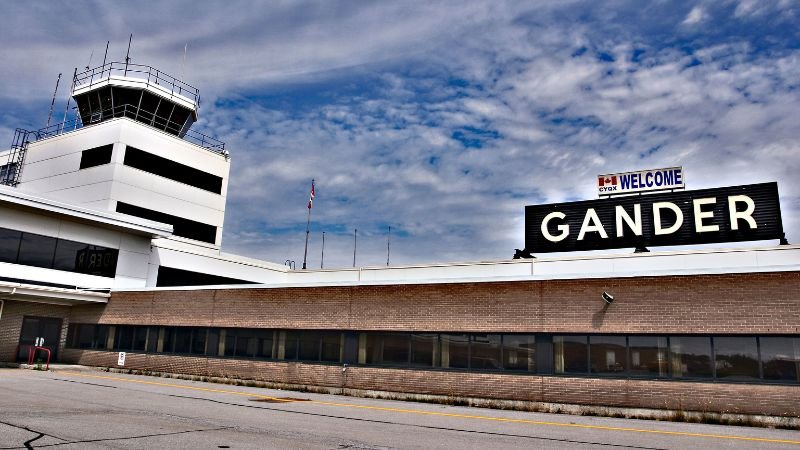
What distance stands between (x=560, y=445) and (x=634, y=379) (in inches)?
317

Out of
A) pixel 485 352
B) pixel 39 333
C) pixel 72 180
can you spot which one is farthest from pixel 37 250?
pixel 485 352

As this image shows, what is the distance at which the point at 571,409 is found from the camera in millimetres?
19875

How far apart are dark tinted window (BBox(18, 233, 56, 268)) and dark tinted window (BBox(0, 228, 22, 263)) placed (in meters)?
0.25

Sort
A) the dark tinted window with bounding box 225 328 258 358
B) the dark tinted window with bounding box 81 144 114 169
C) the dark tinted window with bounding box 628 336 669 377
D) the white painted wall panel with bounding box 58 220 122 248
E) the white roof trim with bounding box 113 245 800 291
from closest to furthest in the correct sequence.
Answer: the dark tinted window with bounding box 628 336 669 377
the white roof trim with bounding box 113 245 800 291
the dark tinted window with bounding box 225 328 258 358
the white painted wall panel with bounding box 58 220 122 248
the dark tinted window with bounding box 81 144 114 169

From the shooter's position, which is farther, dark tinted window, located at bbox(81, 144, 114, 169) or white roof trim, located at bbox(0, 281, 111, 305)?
dark tinted window, located at bbox(81, 144, 114, 169)

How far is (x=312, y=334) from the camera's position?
85.6 feet

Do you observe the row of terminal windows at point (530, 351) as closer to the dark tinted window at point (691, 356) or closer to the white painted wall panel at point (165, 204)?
the dark tinted window at point (691, 356)

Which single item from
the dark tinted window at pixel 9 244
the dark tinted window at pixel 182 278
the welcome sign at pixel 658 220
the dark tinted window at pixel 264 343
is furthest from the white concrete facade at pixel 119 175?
the welcome sign at pixel 658 220

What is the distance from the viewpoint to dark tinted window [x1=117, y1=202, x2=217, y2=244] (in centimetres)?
4284

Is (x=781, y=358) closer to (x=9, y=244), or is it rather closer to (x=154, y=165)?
(x=9, y=244)

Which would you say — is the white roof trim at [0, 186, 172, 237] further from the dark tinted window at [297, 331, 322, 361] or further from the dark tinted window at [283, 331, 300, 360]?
the dark tinted window at [297, 331, 322, 361]

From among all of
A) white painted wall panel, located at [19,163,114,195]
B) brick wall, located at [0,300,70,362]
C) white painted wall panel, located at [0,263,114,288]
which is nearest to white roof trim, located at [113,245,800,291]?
white painted wall panel, located at [0,263,114,288]

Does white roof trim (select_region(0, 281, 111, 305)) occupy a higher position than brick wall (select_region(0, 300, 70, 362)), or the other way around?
Result: white roof trim (select_region(0, 281, 111, 305))

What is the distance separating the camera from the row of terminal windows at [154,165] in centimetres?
4363
